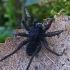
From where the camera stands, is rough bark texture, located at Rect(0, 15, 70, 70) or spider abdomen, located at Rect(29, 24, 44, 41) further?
spider abdomen, located at Rect(29, 24, 44, 41)

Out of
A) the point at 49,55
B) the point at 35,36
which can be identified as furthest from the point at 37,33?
the point at 49,55

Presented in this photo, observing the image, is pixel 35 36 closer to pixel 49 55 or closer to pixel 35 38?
pixel 35 38

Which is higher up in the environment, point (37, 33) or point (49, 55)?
point (37, 33)

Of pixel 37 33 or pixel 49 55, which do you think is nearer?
pixel 49 55

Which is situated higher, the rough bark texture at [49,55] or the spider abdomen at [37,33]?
the spider abdomen at [37,33]

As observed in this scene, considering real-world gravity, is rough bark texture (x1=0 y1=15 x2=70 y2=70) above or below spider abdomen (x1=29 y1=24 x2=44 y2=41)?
below

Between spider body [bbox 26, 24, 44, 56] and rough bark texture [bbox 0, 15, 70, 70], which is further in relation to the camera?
spider body [bbox 26, 24, 44, 56]

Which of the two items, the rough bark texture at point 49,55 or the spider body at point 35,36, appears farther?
the spider body at point 35,36

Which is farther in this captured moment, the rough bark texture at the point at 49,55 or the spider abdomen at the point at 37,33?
the spider abdomen at the point at 37,33
